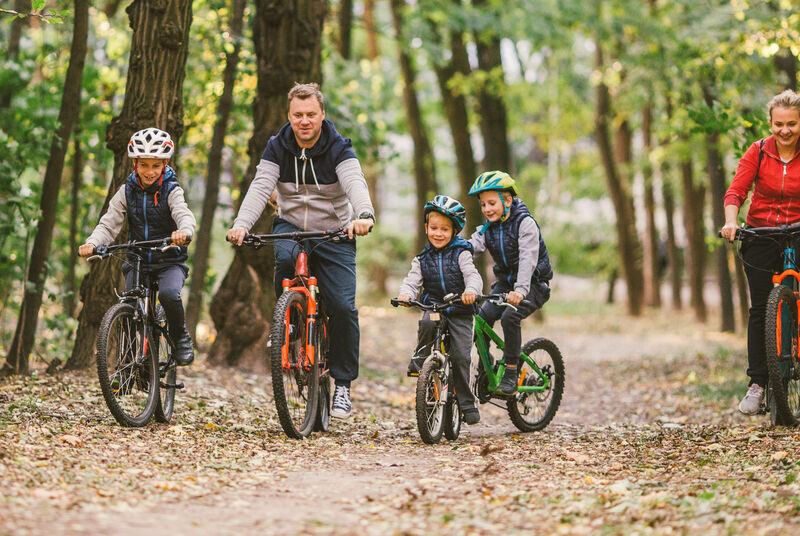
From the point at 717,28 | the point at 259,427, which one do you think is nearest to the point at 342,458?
the point at 259,427

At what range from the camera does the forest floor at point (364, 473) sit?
4.27 metres

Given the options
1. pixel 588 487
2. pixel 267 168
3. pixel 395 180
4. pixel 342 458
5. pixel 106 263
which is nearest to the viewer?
pixel 588 487

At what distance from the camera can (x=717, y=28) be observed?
1590cm

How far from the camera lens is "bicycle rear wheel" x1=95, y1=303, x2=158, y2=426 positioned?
241 inches

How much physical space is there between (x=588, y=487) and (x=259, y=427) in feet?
9.57

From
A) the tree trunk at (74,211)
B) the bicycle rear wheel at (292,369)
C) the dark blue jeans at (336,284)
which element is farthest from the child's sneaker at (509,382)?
the tree trunk at (74,211)

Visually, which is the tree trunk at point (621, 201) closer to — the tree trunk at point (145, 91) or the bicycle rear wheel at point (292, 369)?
the tree trunk at point (145, 91)

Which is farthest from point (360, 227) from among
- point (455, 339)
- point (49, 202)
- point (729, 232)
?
point (49, 202)

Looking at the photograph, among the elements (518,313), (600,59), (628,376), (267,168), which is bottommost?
(628,376)

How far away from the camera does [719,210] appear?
16766 mm

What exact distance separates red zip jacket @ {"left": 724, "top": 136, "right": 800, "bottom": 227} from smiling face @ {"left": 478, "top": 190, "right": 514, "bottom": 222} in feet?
5.46

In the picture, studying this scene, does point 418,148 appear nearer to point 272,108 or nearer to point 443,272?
point 272,108

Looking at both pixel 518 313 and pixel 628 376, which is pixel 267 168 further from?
pixel 628 376

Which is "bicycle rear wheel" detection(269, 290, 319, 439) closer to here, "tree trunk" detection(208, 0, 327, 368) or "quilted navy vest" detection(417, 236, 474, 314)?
"quilted navy vest" detection(417, 236, 474, 314)
